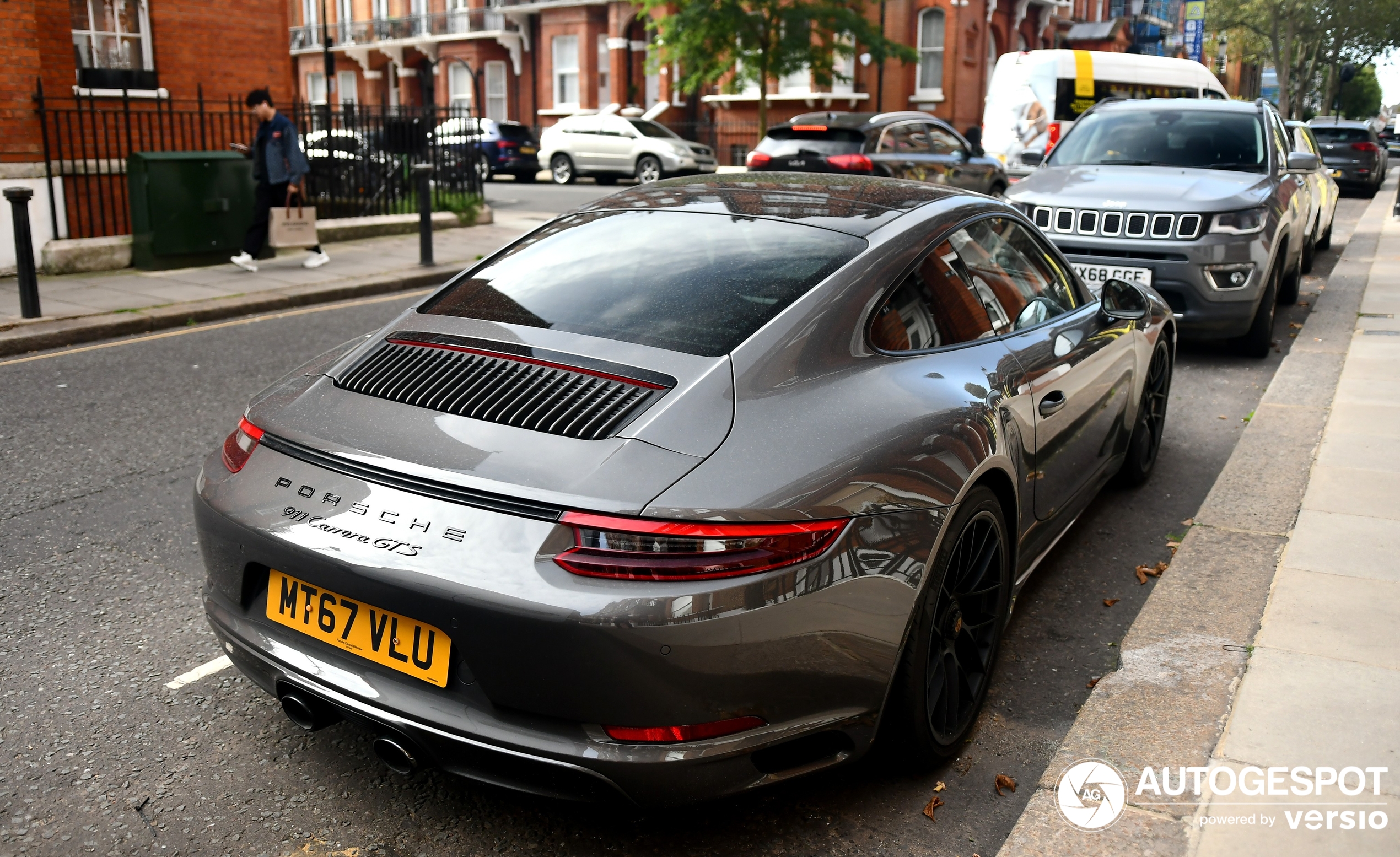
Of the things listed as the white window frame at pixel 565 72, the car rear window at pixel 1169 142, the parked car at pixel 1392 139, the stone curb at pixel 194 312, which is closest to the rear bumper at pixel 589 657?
the stone curb at pixel 194 312

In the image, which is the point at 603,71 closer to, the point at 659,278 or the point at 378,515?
the point at 659,278

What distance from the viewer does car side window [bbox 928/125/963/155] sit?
17719 mm

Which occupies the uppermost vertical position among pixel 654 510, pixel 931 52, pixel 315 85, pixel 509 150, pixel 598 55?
pixel 598 55

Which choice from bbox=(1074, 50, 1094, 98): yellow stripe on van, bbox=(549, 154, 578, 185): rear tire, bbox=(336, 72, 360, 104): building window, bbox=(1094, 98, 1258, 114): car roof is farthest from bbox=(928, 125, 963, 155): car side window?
bbox=(336, 72, 360, 104): building window

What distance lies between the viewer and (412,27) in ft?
152

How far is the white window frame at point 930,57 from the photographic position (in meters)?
36.1

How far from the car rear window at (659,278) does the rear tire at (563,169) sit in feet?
91.9

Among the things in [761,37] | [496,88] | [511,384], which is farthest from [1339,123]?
[511,384]

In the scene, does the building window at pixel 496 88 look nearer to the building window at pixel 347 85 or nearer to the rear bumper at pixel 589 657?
the building window at pixel 347 85

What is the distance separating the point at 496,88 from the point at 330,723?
44.5 m

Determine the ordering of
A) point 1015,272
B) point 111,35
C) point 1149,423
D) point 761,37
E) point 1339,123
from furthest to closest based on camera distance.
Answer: point 1339,123 → point 761,37 → point 111,35 → point 1149,423 → point 1015,272

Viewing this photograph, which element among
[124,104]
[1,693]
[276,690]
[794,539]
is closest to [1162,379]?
[794,539]

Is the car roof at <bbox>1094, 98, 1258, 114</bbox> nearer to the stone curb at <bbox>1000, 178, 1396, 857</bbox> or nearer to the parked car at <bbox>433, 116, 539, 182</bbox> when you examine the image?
the stone curb at <bbox>1000, 178, 1396, 857</bbox>
